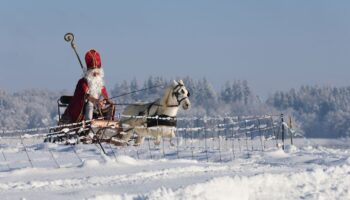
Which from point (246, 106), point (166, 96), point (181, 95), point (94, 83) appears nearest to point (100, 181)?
point (181, 95)

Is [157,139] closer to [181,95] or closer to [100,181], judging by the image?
[181,95]

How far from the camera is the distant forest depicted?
94.6 metres

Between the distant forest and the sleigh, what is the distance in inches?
2695

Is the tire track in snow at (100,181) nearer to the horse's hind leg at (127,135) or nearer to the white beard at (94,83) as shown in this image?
the horse's hind leg at (127,135)

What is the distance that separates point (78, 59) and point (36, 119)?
2971 inches

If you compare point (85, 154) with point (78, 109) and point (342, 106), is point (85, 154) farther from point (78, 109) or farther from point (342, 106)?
point (342, 106)

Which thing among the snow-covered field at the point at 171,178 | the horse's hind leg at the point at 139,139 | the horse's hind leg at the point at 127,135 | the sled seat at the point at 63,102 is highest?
the sled seat at the point at 63,102

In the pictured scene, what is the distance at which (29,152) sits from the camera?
52.6ft

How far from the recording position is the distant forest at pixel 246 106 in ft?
310

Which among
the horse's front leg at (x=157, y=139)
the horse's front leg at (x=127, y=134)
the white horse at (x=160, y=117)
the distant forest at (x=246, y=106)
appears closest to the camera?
the horse's front leg at (x=157, y=139)

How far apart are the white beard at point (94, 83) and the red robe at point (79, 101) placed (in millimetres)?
90

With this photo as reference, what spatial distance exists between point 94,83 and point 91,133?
4.21 ft

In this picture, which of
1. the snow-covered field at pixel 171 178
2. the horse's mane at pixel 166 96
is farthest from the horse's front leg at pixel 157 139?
the snow-covered field at pixel 171 178

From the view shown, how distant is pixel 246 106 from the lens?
333 feet
